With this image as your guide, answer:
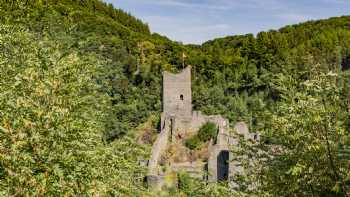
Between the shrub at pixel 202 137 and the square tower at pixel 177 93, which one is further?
the square tower at pixel 177 93

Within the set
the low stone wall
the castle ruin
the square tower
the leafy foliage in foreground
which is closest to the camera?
the leafy foliage in foreground

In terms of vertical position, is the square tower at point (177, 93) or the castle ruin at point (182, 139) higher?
the square tower at point (177, 93)

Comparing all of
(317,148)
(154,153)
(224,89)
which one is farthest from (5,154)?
(224,89)

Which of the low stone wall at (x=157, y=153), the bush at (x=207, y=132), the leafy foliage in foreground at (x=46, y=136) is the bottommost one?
the low stone wall at (x=157, y=153)

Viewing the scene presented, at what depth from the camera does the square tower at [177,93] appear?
4081 cm

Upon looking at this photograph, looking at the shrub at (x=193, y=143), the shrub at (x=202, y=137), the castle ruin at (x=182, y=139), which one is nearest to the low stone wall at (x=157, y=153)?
the castle ruin at (x=182, y=139)

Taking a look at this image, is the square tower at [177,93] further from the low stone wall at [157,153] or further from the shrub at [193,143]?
the shrub at [193,143]

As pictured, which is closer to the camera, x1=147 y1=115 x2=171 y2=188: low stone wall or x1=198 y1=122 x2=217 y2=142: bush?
x1=147 y1=115 x2=171 y2=188: low stone wall

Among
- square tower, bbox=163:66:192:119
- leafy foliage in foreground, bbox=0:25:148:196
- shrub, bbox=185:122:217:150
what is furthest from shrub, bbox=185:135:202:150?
leafy foliage in foreground, bbox=0:25:148:196

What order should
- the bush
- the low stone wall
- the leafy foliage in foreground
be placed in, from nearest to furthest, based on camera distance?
the leafy foliage in foreground, the low stone wall, the bush

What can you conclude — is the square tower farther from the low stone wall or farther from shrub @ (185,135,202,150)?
shrub @ (185,135,202,150)

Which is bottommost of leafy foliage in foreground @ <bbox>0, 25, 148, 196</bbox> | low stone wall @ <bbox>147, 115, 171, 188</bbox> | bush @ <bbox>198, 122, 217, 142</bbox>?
low stone wall @ <bbox>147, 115, 171, 188</bbox>

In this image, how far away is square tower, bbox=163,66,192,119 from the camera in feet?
134

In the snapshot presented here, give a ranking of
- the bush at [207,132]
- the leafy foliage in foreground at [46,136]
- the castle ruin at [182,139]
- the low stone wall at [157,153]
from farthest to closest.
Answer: the bush at [207,132], the castle ruin at [182,139], the low stone wall at [157,153], the leafy foliage in foreground at [46,136]
